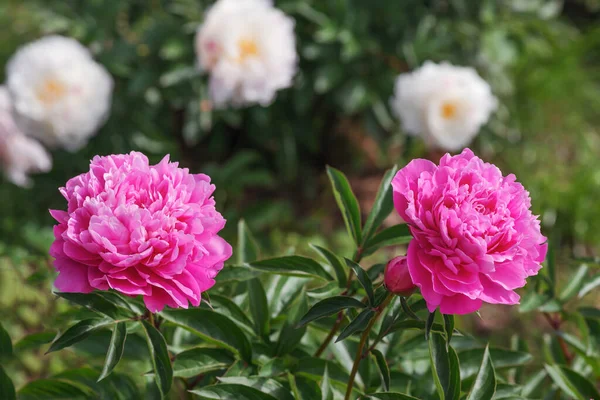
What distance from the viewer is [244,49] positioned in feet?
7.38

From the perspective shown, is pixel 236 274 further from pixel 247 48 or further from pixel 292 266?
pixel 247 48

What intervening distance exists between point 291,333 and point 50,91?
1.56 m

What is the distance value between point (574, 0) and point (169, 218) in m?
3.83

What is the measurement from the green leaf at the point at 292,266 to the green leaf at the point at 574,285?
0.47 meters

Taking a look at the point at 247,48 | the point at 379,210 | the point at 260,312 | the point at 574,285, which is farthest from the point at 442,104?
the point at 260,312

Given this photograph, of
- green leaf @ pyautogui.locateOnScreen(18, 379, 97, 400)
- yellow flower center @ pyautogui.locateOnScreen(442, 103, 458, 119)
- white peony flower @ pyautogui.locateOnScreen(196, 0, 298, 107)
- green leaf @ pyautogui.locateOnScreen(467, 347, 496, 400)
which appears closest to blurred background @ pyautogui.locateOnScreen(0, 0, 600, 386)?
white peony flower @ pyautogui.locateOnScreen(196, 0, 298, 107)

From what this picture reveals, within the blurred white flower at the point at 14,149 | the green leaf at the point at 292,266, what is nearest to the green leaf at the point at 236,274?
the green leaf at the point at 292,266

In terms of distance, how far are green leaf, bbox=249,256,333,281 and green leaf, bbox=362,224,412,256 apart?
9 centimetres

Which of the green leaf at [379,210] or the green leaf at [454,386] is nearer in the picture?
the green leaf at [454,386]

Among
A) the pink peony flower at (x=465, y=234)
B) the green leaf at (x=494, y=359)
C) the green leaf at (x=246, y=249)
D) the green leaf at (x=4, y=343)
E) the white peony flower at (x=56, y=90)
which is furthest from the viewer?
the white peony flower at (x=56, y=90)

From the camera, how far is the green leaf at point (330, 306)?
82cm

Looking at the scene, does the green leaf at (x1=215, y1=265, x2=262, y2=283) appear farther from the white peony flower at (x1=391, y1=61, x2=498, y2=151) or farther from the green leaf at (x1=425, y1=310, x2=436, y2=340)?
the white peony flower at (x1=391, y1=61, x2=498, y2=151)

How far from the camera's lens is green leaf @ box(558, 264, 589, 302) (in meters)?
1.16

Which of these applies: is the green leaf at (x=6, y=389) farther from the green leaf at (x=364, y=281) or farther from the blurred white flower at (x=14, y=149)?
the blurred white flower at (x=14, y=149)
